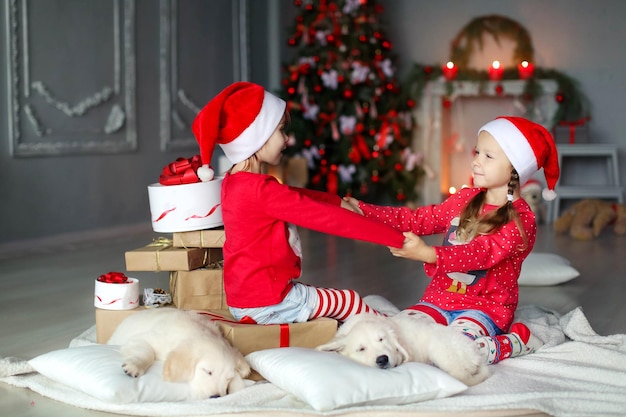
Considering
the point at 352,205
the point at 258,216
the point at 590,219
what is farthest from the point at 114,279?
the point at 590,219

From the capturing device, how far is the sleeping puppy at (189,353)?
6.85 feet

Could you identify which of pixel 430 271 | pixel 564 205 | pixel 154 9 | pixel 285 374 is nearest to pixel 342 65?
pixel 154 9

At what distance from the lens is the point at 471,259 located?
7.95 ft

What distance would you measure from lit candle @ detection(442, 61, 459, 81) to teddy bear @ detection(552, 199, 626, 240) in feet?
5.09

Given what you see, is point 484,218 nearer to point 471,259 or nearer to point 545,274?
point 471,259

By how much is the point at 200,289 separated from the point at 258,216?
43cm

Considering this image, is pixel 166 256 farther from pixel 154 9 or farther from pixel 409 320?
pixel 154 9

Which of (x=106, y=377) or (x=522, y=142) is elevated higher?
(x=522, y=142)

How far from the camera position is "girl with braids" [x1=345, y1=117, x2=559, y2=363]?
246 cm

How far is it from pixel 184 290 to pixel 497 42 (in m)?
4.89

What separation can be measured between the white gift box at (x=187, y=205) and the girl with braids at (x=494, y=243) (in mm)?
453

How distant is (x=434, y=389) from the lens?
6.84 feet

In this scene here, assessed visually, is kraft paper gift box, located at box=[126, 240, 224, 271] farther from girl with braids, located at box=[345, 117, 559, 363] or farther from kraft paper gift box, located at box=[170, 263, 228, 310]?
girl with braids, located at box=[345, 117, 559, 363]

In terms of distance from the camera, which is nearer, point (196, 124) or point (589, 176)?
point (196, 124)
